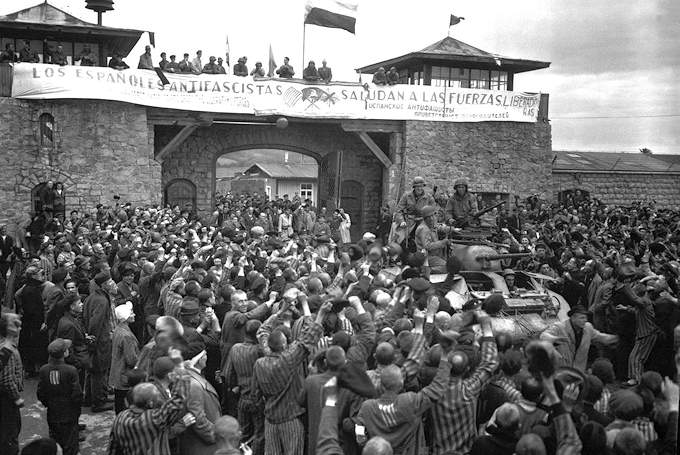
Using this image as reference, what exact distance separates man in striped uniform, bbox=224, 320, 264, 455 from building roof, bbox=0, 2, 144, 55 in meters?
18.0

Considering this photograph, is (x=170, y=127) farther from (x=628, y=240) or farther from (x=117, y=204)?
(x=628, y=240)

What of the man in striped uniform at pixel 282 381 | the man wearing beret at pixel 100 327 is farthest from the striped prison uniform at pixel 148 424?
the man wearing beret at pixel 100 327

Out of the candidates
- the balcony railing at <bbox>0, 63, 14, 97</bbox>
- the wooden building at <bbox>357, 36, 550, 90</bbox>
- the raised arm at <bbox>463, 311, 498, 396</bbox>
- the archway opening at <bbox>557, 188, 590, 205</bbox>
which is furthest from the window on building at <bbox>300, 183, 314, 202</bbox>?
the raised arm at <bbox>463, 311, 498, 396</bbox>

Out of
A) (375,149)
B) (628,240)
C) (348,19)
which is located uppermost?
(348,19)

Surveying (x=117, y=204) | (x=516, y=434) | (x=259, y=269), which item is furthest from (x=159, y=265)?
(x=117, y=204)

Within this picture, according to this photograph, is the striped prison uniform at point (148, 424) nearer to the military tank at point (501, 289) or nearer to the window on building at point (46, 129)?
the military tank at point (501, 289)

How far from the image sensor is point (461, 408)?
19.8 ft

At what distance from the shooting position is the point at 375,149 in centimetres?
2503

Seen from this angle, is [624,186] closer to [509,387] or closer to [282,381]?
[509,387]

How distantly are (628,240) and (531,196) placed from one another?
12400mm

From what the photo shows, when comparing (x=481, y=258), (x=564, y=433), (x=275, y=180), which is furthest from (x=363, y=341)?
(x=275, y=180)

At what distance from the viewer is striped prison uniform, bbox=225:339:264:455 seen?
741 cm

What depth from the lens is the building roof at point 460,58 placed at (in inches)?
999

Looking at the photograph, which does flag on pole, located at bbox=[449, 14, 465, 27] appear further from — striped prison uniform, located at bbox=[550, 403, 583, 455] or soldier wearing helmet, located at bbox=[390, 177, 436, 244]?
striped prison uniform, located at bbox=[550, 403, 583, 455]
